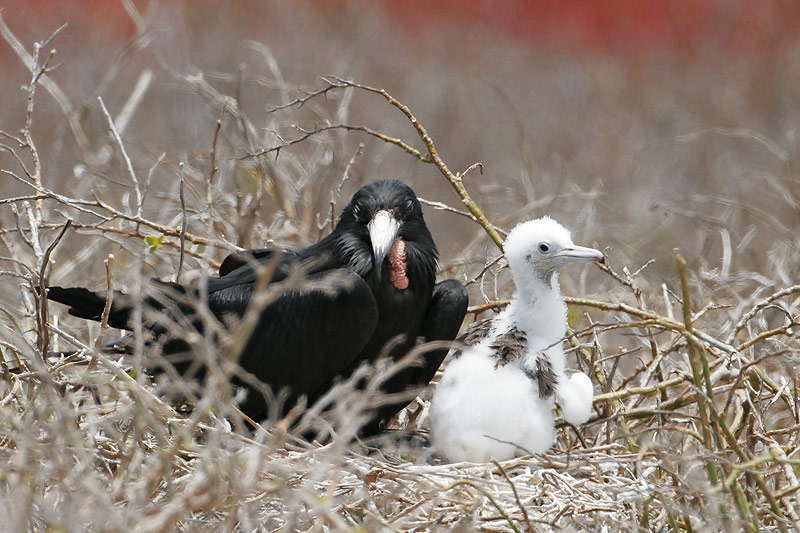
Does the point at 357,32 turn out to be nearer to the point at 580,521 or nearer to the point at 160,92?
the point at 160,92

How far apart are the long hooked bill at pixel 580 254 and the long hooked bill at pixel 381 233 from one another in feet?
1.48

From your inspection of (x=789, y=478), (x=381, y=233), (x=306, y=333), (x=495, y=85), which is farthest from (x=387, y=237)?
(x=495, y=85)

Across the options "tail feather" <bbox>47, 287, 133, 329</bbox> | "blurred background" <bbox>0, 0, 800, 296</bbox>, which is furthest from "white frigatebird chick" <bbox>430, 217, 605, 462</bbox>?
"blurred background" <bbox>0, 0, 800, 296</bbox>

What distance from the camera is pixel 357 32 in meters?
9.34

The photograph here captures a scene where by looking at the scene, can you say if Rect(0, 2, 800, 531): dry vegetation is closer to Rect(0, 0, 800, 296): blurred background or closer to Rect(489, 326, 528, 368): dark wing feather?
Rect(0, 0, 800, 296): blurred background

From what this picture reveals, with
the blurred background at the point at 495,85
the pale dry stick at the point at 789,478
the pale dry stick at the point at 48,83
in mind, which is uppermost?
the blurred background at the point at 495,85

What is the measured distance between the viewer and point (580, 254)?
2762 mm

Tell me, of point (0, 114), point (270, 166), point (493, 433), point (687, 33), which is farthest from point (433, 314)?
point (687, 33)

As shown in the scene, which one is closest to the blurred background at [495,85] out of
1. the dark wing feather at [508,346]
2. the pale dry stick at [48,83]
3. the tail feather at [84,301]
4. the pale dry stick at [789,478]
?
the pale dry stick at [48,83]

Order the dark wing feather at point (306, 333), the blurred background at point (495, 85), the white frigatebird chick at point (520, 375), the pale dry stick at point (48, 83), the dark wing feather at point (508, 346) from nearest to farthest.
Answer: the white frigatebird chick at point (520, 375) < the dark wing feather at point (508, 346) < the dark wing feather at point (306, 333) < the pale dry stick at point (48, 83) < the blurred background at point (495, 85)

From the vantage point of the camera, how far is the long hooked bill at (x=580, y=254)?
8.81 ft

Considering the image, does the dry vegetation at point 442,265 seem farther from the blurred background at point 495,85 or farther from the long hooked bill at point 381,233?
the long hooked bill at point 381,233

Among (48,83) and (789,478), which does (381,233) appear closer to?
(789,478)

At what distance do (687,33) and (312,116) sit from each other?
12.8ft
